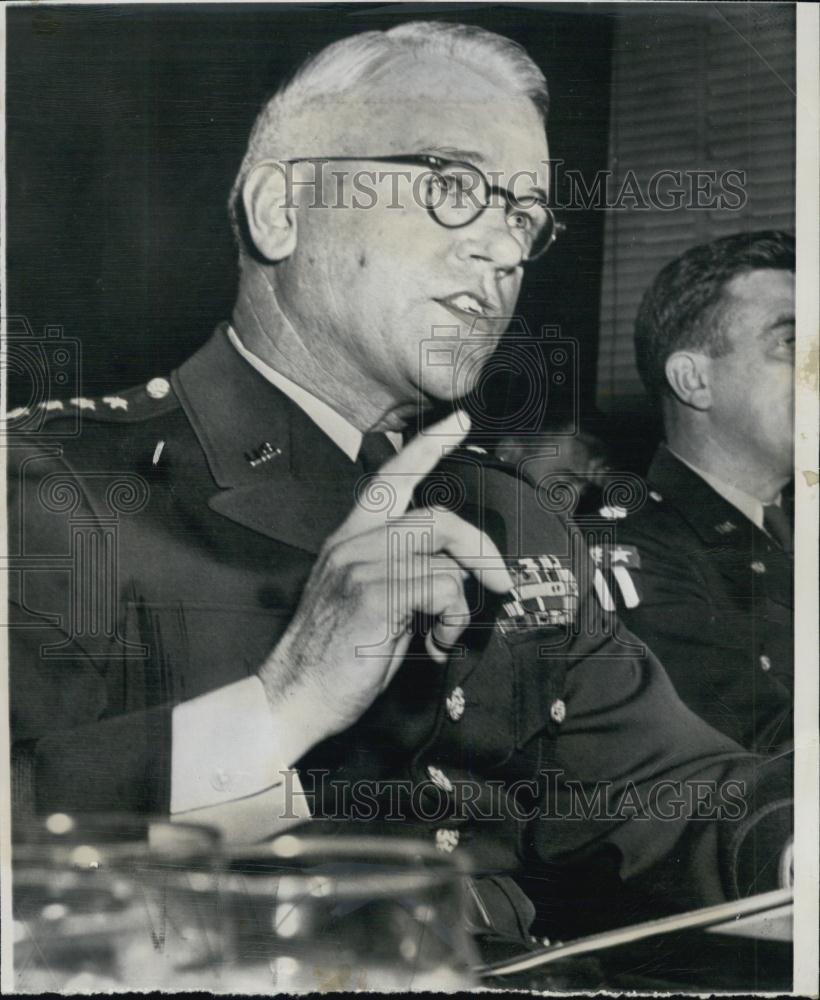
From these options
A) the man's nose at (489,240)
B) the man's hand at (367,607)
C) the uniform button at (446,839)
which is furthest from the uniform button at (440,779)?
the man's nose at (489,240)

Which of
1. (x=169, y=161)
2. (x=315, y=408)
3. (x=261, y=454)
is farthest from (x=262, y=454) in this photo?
(x=169, y=161)

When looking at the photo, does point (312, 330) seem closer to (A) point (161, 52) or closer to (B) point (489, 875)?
(A) point (161, 52)

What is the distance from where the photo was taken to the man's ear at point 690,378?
11.1 feet

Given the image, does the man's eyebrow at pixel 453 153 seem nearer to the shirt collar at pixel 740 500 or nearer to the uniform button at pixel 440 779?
the shirt collar at pixel 740 500

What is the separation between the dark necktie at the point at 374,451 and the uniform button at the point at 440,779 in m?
0.91

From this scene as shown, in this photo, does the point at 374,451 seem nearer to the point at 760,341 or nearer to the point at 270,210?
the point at 270,210

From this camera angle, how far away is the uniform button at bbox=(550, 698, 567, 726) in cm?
333

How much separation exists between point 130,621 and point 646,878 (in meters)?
1.73

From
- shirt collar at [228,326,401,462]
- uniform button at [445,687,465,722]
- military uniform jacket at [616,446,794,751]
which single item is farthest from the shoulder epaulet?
military uniform jacket at [616,446,794,751]

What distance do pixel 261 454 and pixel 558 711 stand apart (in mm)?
1173

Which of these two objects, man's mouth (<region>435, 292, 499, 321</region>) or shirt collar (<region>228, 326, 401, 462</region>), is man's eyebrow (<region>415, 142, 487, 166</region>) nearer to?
man's mouth (<region>435, 292, 499, 321</region>)

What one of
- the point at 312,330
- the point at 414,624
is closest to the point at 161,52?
the point at 312,330

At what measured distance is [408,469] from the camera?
3342 millimetres

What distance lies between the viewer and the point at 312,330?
3.33 meters
